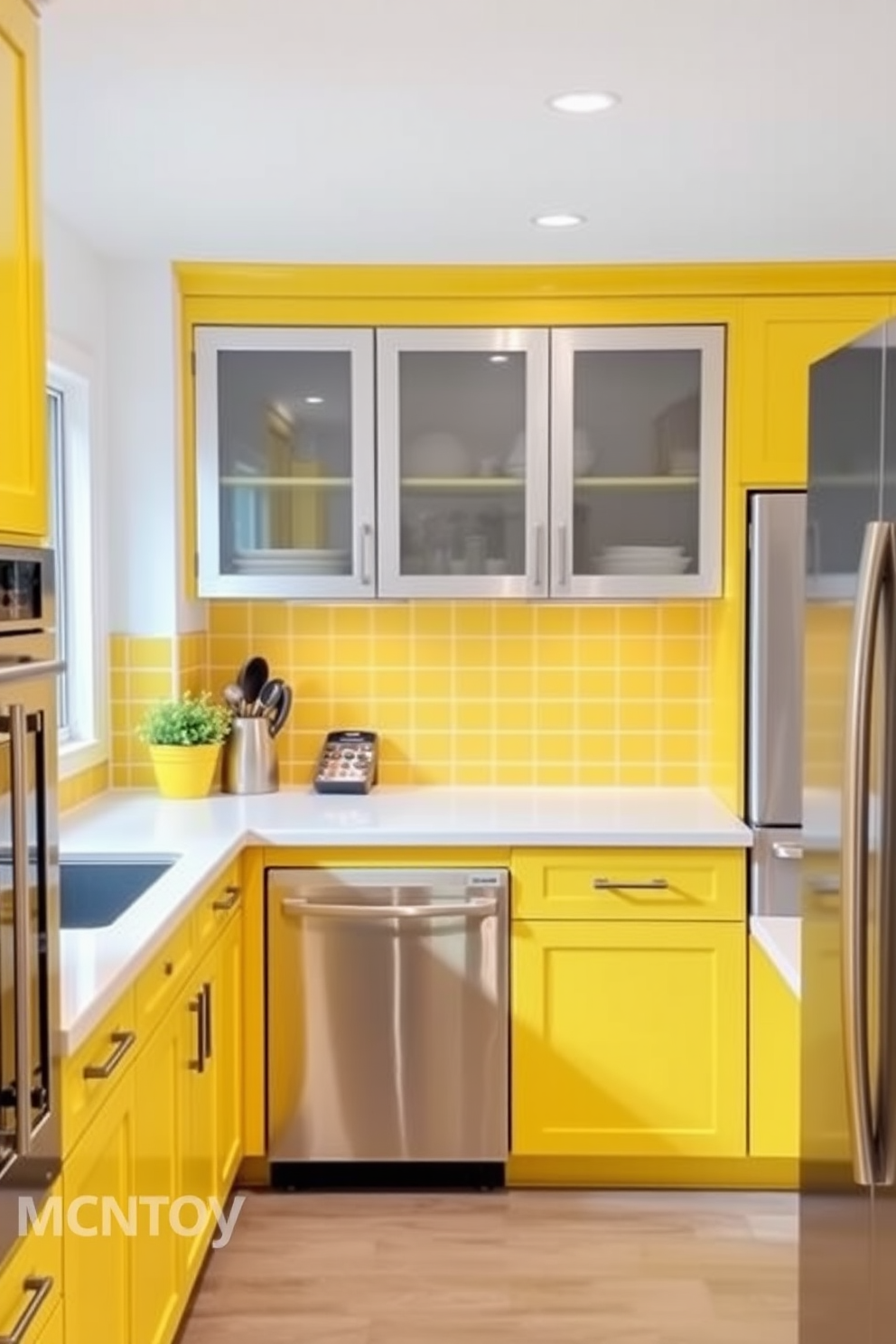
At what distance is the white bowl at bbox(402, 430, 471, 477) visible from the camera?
3.85 meters

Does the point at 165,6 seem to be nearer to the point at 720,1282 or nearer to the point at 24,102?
the point at 24,102

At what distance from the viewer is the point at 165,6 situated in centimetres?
212

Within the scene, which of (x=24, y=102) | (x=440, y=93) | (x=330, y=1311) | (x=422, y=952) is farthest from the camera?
(x=422, y=952)

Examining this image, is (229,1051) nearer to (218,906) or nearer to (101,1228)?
(218,906)

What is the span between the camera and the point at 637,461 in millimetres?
3838

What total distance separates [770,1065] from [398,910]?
3.30ft

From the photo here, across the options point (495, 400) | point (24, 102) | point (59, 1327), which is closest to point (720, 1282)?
point (59, 1327)

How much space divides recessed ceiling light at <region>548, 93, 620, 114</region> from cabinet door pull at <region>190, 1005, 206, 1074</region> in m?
1.83

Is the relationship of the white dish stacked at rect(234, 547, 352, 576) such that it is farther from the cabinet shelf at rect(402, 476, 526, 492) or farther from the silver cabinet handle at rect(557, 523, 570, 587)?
the silver cabinet handle at rect(557, 523, 570, 587)

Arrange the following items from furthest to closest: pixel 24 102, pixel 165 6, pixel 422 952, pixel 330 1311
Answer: pixel 422 952 < pixel 330 1311 < pixel 165 6 < pixel 24 102

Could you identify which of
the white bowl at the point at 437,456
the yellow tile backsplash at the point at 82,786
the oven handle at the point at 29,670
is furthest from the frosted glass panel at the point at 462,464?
the oven handle at the point at 29,670

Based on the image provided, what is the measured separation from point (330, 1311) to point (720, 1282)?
85cm

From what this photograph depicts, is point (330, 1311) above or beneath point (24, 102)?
beneath

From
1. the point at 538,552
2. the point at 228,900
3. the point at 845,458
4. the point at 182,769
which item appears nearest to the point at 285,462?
the point at 538,552
